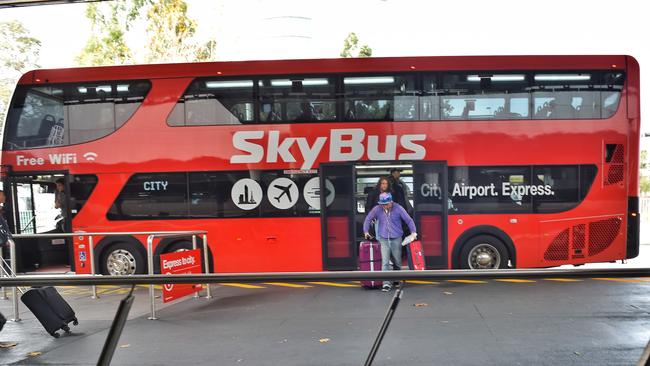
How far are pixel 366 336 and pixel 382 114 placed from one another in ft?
14.3

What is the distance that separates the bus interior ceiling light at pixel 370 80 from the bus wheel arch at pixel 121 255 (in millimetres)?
4693

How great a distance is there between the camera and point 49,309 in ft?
17.9

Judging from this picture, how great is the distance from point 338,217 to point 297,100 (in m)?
2.16

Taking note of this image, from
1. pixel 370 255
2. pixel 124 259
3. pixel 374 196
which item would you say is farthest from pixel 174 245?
pixel 374 196

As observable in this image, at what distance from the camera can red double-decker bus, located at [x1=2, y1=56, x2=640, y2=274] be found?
849 centimetres

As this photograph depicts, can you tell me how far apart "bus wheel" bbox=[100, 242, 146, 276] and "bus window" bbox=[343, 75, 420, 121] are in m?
4.52

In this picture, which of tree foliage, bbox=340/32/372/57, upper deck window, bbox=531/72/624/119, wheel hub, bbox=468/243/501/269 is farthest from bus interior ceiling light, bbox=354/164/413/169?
tree foliage, bbox=340/32/372/57

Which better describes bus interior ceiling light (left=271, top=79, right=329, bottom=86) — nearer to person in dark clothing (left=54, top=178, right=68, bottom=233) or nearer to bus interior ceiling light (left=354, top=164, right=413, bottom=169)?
bus interior ceiling light (left=354, top=164, right=413, bottom=169)

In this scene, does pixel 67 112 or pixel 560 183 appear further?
pixel 67 112

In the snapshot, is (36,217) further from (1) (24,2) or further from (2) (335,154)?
(2) (335,154)

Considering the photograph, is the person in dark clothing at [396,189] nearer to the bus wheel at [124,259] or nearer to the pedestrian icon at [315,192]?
the pedestrian icon at [315,192]

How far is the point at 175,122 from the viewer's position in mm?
Answer: 8711

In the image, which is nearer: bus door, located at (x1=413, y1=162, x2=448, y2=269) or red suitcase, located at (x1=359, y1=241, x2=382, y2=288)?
red suitcase, located at (x1=359, y1=241, x2=382, y2=288)

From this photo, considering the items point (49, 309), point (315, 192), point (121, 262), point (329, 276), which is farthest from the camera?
point (121, 262)
